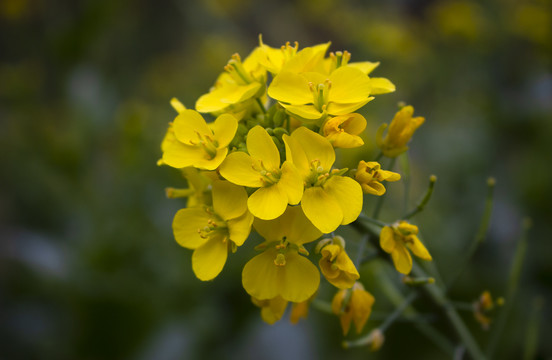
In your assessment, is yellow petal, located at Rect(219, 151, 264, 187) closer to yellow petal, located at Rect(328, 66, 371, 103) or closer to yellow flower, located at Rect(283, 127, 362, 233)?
yellow flower, located at Rect(283, 127, 362, 233)

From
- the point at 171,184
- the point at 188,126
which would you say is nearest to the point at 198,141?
the point at 188,126

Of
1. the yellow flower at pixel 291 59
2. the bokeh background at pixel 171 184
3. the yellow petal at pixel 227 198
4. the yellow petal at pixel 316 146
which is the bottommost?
the bokeh background at pixel 171 184

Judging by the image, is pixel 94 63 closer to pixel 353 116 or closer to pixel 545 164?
pixel 353 116

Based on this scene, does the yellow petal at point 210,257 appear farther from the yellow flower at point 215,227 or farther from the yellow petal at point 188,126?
the yellow petal at point 188,126

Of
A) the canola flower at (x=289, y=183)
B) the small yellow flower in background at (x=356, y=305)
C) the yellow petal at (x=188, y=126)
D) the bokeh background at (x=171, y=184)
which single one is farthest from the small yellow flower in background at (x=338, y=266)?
the bokeh background at (x=171, y=184)

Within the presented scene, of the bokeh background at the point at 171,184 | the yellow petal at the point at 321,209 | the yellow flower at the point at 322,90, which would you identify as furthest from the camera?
the bokeh background at the point at 171,184

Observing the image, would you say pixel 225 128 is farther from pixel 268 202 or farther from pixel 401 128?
pixel 401 128

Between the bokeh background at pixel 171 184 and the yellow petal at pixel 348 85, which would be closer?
the yellow petal at pixel 348 85
